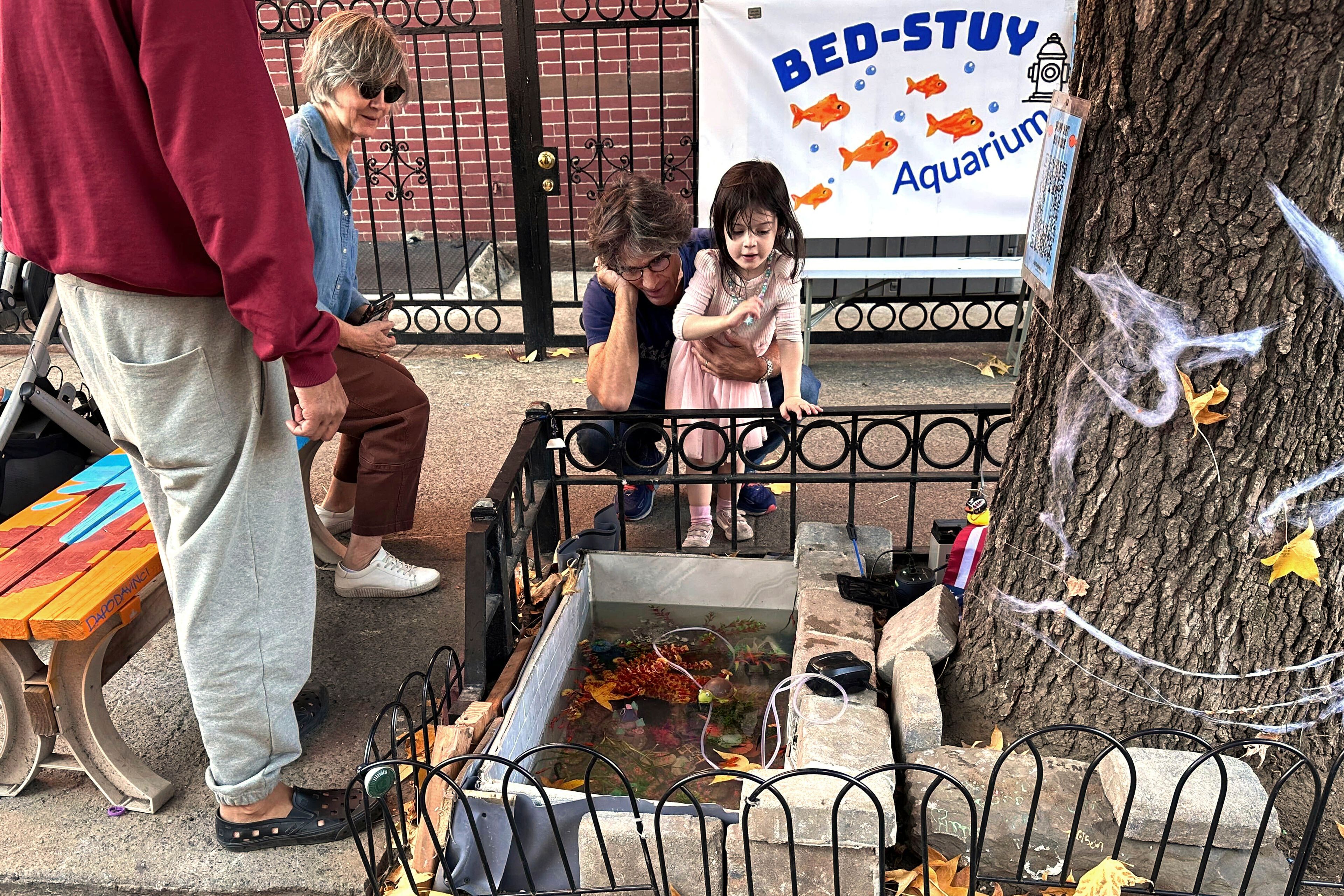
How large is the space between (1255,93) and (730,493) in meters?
2.21

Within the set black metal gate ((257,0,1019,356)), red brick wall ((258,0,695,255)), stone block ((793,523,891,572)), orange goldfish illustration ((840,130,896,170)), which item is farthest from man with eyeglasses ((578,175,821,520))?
red brick wall ((258,0,695,255))

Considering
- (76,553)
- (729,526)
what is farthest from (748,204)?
(76,553)

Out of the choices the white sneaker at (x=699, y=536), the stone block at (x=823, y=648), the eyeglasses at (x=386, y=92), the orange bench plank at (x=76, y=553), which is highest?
the eyeglasses at (x=386, y=92)

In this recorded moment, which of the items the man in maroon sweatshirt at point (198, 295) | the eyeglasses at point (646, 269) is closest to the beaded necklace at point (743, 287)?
the eyeglasses at point (646, 269)

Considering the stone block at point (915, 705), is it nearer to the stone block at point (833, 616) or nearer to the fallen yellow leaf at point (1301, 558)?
the stone block at point (833, 616)

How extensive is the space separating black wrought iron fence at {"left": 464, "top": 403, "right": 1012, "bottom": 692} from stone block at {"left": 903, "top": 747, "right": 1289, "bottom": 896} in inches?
43.5

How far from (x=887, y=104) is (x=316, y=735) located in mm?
4246

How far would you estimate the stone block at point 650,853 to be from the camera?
6.72 ft

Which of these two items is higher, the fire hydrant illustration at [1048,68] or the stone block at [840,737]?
the fire hydrant illustration at [1048,68]

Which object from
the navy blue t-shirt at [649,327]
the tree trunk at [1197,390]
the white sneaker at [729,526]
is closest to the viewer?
the tree trunk at [1197,390]

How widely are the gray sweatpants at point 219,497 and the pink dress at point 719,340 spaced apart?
55.0 inches

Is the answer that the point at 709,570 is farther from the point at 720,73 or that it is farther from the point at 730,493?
the point at 720,73

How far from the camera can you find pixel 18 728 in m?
2.69

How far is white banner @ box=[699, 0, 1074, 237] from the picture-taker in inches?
204
